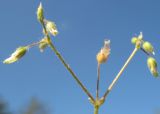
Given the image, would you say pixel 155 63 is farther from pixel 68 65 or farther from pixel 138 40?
pixel 68 65

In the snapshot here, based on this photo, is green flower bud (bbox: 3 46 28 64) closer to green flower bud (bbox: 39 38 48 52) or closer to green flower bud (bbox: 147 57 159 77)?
green flower bud (bbox: 39 38 48 52)

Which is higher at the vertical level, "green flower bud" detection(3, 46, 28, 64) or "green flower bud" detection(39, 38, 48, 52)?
"green flower bud" detection(3, 46, 28, 64)

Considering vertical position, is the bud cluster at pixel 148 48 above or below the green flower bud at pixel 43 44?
below

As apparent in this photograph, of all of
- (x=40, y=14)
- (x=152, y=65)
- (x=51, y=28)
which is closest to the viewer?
(x=40, y=14)

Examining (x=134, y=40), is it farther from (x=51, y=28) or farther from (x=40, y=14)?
(x=40, y=14)

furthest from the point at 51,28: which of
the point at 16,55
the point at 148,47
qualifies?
the point at 148,47

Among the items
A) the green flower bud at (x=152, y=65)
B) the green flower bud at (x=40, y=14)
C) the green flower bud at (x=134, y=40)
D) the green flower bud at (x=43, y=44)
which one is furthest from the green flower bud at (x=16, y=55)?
the green flower bud at (x=152, y=65)

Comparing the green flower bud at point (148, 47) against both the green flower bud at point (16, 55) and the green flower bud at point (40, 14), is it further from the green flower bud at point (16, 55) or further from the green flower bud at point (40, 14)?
the green flower bud at point (16, 55)

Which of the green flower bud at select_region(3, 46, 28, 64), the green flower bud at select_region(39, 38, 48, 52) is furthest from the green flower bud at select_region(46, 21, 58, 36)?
the green flower bud at select_region(3, 46, 28, 64)
